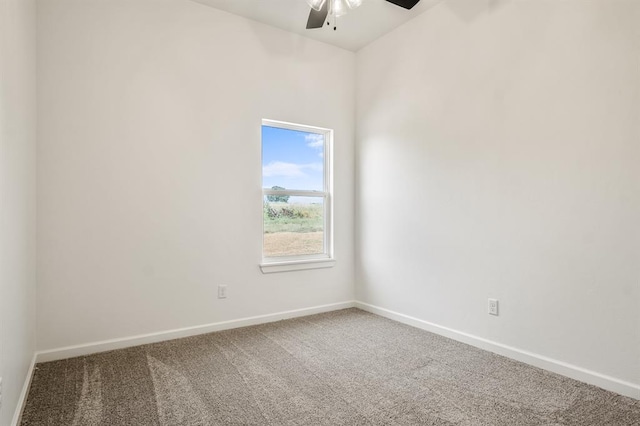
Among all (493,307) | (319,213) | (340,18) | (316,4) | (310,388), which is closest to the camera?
(310,388)

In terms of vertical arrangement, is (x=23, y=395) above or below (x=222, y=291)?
below

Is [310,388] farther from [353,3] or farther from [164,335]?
[353,3]

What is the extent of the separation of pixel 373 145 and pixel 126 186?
2412 millimetres

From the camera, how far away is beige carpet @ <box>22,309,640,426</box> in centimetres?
186

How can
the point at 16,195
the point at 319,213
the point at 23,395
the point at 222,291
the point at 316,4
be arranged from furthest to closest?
the point at 319,213 → the point at 222,291 → the point at 316,4 → the point at 23,395 → the point at 16,195

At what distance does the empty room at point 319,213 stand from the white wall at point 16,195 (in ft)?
0.09

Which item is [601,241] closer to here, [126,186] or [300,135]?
[300,135]

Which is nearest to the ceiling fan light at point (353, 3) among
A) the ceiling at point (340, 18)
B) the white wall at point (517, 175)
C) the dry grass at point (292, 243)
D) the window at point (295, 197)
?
the ceiling at point (340, 18)

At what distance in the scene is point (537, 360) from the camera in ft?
8.11

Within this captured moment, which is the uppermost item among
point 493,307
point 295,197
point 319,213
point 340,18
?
point 340,18

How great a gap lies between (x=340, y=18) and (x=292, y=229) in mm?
2114

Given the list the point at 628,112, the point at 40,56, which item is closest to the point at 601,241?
the point at 628,112

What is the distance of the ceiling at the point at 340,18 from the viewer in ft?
10.4

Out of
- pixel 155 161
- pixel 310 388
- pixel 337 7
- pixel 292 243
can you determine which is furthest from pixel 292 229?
pixel 337 7
